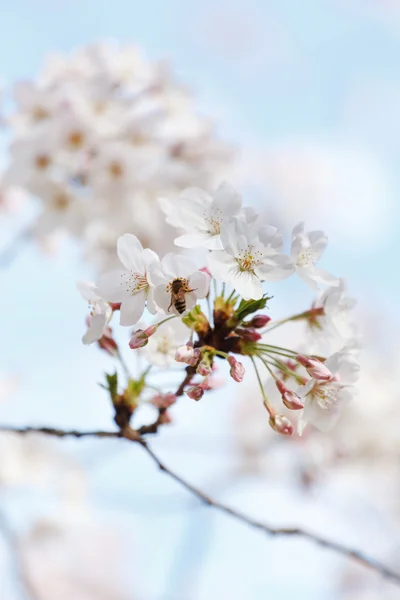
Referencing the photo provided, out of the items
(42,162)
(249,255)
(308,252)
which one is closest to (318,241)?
(308,252)

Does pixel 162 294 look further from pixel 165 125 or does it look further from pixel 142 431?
pixel 165 125

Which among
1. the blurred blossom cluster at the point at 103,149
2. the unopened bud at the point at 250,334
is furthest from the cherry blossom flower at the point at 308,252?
the blurred blossom cluster at the point at 103,149

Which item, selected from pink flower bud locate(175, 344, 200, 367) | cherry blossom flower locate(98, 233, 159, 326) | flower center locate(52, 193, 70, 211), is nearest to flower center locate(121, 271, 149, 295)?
cherry blossom flower locate(98, 233, 159, 326)

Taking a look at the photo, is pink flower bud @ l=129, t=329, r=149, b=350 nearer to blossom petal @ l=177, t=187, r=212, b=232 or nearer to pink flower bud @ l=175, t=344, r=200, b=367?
pink flower bud @ l=175, t=344, r=200, b=367

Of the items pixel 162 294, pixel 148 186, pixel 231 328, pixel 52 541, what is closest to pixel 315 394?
pixel 231 328

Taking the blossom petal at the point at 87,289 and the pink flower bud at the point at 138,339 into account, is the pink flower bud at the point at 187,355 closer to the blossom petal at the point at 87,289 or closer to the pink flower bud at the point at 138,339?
the pink flower bud at the point at 138,339

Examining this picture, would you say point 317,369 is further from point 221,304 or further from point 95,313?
point 95,313

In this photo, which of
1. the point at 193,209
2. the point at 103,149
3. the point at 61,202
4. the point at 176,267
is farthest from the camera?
the point at 61,202
